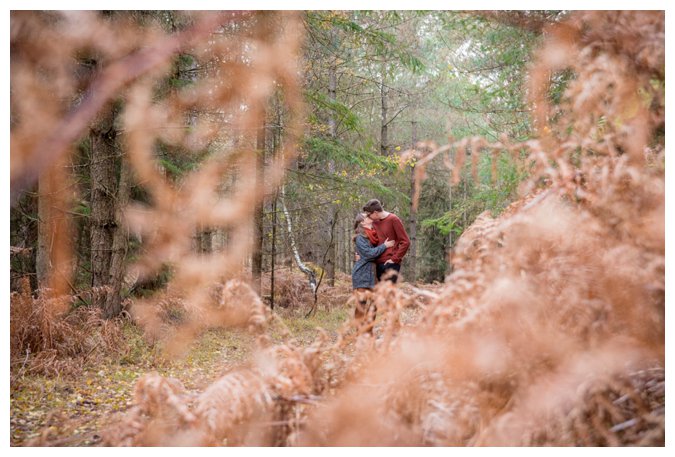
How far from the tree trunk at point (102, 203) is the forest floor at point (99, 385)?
2.74 feet

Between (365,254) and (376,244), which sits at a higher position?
(376,244)

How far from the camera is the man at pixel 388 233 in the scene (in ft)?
21.2

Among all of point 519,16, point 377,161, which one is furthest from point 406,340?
point 377,161

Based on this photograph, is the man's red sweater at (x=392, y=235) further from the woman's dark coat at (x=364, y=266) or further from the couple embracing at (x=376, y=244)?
the woman's dark coat at (x=364, y=266)

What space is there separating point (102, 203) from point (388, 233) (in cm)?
391

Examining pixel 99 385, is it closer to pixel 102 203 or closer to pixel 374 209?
pixel 102 203

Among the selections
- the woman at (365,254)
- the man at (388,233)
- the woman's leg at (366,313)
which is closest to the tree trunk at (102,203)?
the woman at (365,254)

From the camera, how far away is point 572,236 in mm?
3006

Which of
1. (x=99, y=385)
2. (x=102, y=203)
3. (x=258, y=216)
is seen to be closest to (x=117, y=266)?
(x=102, y=203)

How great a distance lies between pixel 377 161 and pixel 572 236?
5.70 m

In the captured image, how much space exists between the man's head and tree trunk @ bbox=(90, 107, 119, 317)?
346 cm

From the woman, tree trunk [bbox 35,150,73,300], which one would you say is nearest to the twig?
tree trunk [bbox 35,150,73,300]

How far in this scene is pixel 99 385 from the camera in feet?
14.9

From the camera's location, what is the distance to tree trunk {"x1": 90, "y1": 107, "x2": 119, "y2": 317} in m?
6.25
